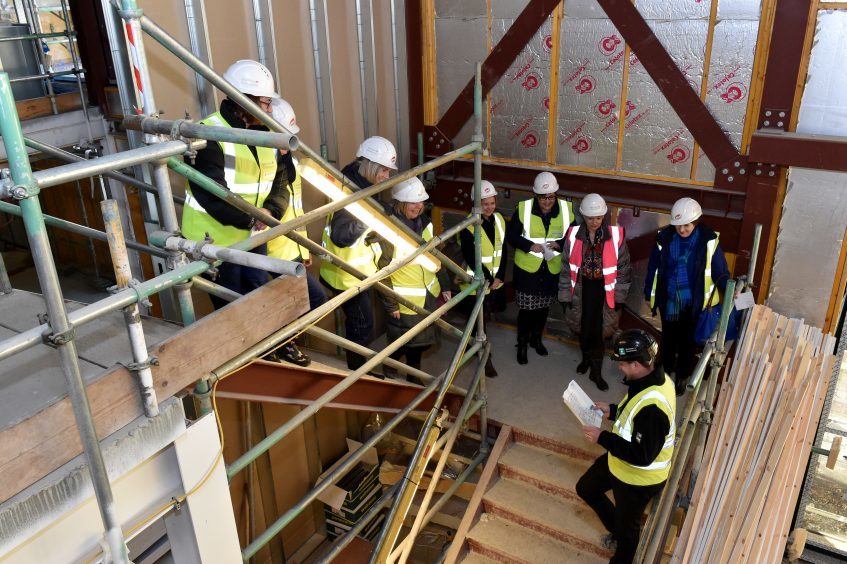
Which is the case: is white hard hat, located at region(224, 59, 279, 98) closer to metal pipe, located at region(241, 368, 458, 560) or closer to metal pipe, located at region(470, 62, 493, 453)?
metal pipe, located at region(470, 62, 493, 453)

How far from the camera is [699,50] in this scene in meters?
6.77

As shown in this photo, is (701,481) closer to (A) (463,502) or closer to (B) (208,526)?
(A) (463,502)

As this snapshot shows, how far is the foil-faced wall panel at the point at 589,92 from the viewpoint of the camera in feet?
23.7

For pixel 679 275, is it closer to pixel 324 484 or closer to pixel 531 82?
pixel 531 82

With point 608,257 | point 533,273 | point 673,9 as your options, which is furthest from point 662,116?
point 533,273

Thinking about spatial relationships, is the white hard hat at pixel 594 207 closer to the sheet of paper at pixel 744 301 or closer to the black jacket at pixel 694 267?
the black jacket at pixel 694 267

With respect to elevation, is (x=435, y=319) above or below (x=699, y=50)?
below

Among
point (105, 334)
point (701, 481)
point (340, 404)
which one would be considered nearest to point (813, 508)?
point (701, 481)

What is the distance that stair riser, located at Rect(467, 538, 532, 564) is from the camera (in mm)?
6016

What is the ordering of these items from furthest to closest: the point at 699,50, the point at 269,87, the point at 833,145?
the point at 699,50 → the point at 833,145 → the point at 269,87

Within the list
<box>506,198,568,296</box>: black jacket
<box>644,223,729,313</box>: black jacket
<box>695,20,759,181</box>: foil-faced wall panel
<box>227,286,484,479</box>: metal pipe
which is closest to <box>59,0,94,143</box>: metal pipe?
<box>227,286,484,479</box>: metal pipe

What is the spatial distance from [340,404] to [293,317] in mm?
2273

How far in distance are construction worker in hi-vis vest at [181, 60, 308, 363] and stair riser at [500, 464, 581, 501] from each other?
347cm

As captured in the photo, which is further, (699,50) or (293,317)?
(699,50)
